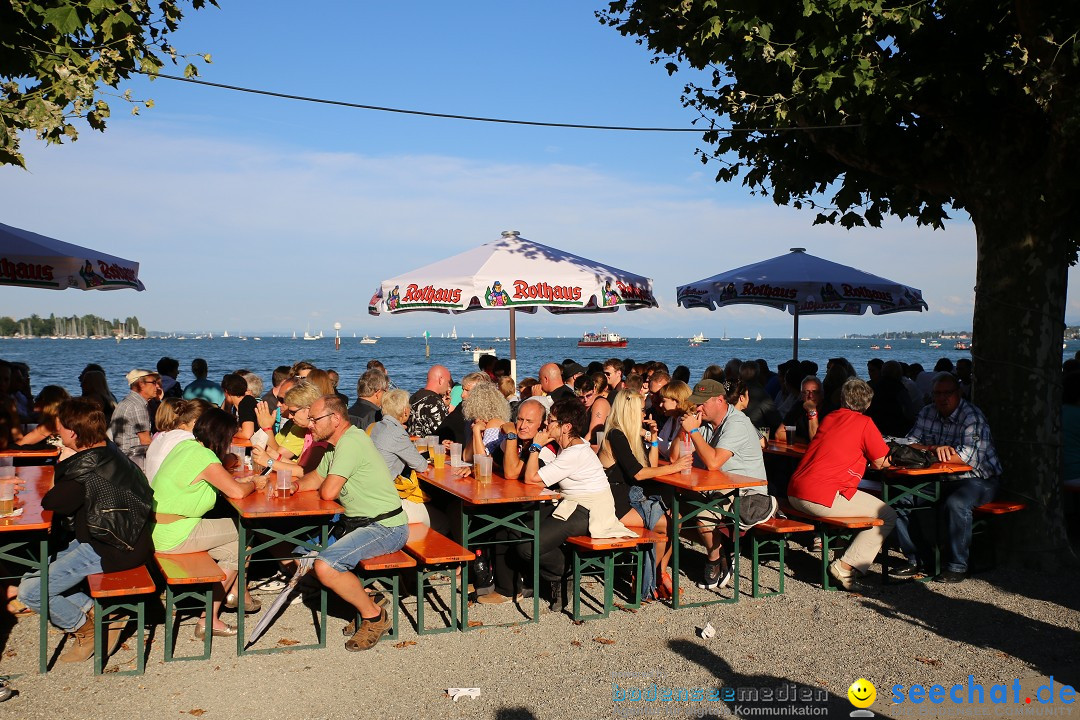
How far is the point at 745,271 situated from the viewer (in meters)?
12.2

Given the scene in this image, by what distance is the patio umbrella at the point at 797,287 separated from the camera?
1153cm

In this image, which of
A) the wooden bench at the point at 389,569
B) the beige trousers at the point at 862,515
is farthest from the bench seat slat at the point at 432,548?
the beige trousers at the point at 862,515

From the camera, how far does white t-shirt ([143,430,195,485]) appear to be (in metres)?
5.60

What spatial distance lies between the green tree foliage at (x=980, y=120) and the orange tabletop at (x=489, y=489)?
359cm

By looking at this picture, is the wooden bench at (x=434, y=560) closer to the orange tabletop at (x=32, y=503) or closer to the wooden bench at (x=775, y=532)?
the orange tabletop at (x=32, y=503)

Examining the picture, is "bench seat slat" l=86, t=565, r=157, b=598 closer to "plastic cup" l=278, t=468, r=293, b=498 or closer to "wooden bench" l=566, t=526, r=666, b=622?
"plastic cup" l=278, t=468, r=293, b=498

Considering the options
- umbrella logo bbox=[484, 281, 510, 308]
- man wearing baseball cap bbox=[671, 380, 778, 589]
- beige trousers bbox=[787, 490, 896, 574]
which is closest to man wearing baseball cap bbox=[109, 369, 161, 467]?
umbrella logo bbox=[484, 281, 510, 308]

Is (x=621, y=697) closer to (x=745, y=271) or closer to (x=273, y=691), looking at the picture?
(x=273, y=691)

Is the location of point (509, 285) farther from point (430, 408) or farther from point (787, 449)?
point (787, 449)

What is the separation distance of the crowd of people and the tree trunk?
296mm

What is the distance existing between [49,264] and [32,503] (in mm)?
3608

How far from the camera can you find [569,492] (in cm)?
612

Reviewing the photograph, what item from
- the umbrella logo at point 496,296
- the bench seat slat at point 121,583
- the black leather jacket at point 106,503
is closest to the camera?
the bench seat slat at point 121,583

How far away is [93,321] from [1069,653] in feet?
666
